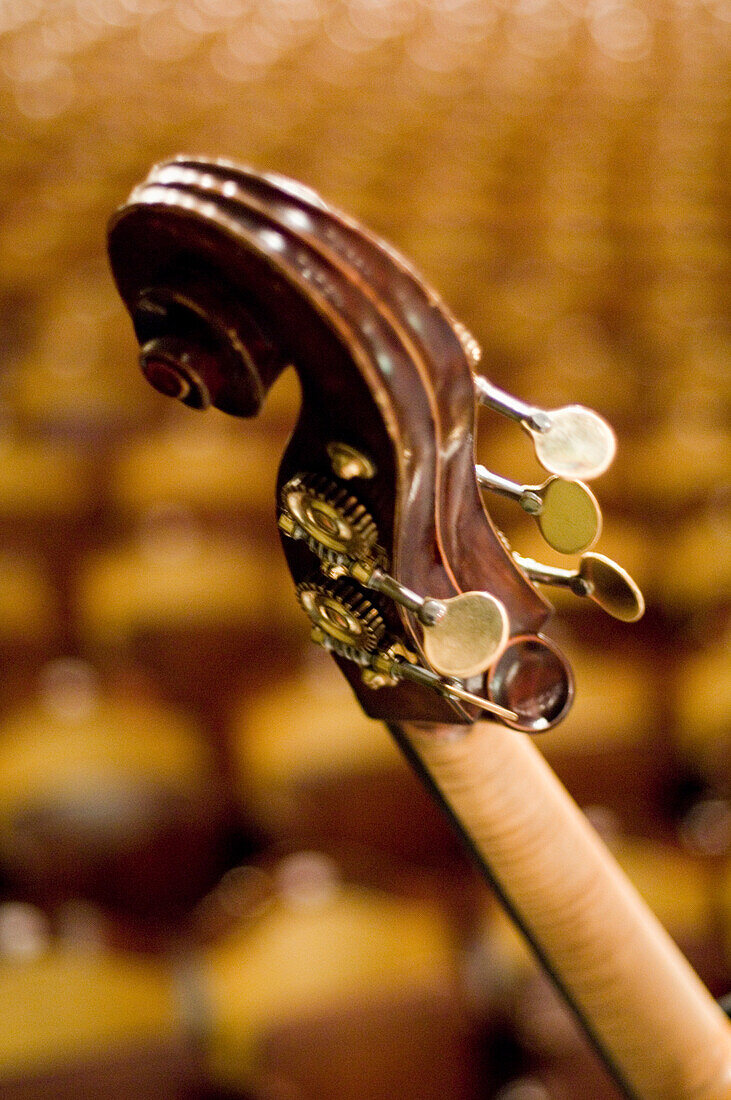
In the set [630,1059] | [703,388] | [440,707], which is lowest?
[630,1059]

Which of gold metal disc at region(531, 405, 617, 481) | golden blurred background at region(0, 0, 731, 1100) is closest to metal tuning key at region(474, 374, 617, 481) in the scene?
gold metal disc at region(531, 405, 617, 481)

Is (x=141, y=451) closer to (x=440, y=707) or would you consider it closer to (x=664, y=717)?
(x=664, y=717)

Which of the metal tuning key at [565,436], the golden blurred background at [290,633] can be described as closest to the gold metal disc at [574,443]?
the metal tuning key at [565,436]

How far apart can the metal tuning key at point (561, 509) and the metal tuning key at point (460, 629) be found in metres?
0.04

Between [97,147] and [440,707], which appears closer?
[440,707]

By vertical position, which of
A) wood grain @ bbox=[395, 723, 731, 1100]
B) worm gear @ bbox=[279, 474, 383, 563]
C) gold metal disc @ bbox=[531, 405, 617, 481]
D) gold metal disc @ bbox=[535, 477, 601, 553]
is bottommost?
wood grain @ bbox=[395, 723, 731, 1100]

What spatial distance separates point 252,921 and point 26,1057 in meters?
0.20

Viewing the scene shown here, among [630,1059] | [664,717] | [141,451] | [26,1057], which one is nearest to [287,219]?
[630,1059]

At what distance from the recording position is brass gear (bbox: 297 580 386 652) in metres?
0.23

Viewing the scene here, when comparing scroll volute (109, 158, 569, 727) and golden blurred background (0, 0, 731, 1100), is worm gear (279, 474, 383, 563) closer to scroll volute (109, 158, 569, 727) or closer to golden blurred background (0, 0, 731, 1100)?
scroll volute (109, 158, 569, 727)

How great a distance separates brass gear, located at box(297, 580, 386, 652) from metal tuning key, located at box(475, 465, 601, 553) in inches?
1.8

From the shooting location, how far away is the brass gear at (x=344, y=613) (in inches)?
9.0

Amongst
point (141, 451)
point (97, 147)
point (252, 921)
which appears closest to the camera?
point (252, 921)

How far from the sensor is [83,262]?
6.18 feet
